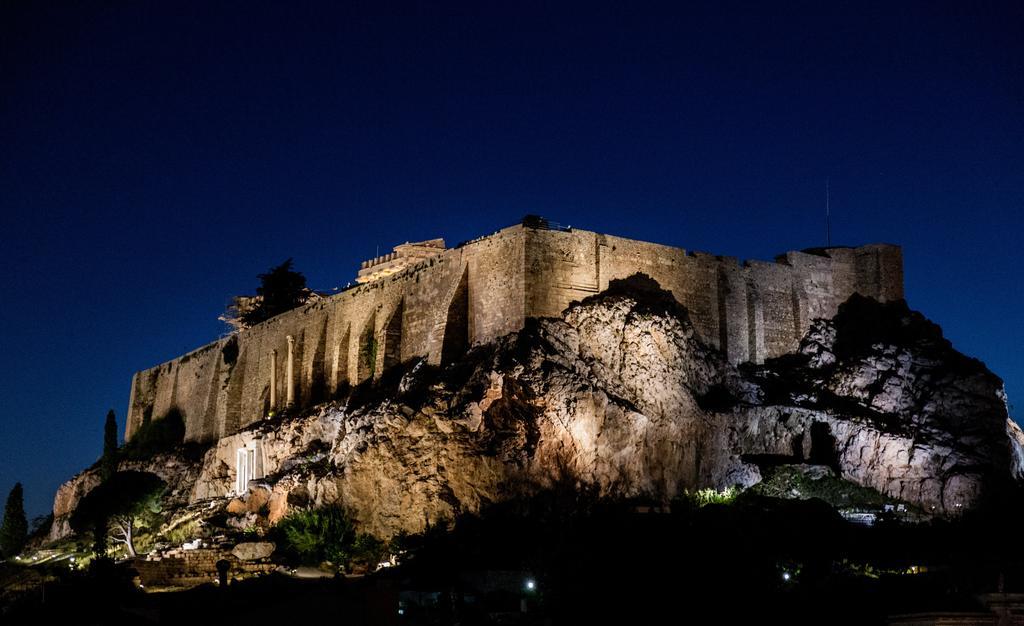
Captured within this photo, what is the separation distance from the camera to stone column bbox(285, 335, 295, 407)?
5519 centimetres

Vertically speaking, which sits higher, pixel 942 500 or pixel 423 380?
pixel 423 380

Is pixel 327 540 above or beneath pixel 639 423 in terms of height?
beneath

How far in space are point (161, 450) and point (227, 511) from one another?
2082cm

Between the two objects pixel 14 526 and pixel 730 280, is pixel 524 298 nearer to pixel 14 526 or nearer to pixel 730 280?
pixel 730 280

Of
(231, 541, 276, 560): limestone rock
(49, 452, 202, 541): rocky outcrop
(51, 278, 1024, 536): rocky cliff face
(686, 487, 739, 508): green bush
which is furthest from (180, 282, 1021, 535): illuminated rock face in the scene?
(49, 452, 202, 541): rocky outcrop

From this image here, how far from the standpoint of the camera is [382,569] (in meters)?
36.4

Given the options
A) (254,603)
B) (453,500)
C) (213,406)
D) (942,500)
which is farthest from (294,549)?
(213,406)

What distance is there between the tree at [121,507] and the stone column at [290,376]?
700 centimetres

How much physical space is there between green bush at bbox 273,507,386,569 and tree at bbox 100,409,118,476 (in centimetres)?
2545

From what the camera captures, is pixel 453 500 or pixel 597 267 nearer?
pixel 453 500

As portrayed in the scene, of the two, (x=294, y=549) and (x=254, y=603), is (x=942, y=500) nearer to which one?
(x=294, y=549)

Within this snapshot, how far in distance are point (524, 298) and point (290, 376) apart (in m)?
17.3

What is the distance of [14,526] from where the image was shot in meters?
65.4

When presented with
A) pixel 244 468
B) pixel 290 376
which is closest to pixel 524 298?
pixel 290 376
